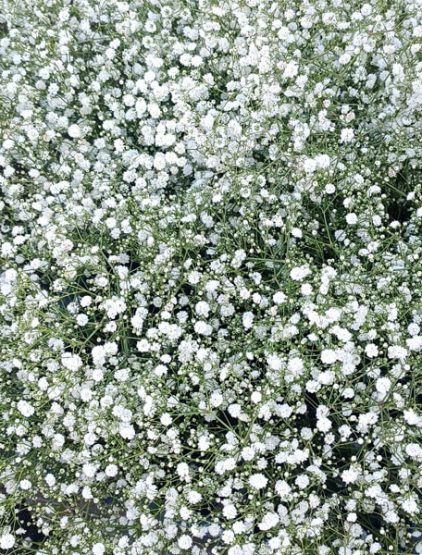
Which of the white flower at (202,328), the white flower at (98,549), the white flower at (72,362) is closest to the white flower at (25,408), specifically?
the white flower at (72,362)

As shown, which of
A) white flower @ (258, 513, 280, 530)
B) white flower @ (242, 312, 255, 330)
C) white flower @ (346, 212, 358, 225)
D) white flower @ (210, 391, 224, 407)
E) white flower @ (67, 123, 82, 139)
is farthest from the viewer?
white flower @ (67, 123, 82, 139)

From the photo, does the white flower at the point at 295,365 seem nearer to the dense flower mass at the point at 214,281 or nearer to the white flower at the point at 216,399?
the dense flower mass at the point at 214,281

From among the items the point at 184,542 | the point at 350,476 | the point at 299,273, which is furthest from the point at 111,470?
the point at 299,273

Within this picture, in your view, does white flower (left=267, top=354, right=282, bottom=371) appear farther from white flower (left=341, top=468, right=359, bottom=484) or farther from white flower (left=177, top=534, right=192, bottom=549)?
white flower (left=177, top=534, right=192, bottom=549)

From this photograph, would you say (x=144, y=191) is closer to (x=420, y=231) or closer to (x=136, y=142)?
(x=136, y=142)

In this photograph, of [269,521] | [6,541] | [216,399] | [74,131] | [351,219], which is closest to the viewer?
[269,521]

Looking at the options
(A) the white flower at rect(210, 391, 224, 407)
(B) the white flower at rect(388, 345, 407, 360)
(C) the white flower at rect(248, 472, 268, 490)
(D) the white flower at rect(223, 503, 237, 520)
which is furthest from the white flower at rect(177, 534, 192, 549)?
(B) the white flower at rect(388, 345, 407, 360)

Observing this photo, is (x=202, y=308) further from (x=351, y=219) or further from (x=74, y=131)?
(x=74, y=131)

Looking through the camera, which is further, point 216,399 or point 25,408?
point 25,408

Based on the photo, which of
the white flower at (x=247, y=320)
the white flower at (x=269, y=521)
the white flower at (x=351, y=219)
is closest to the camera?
the white flower at (x=269, y=521)
